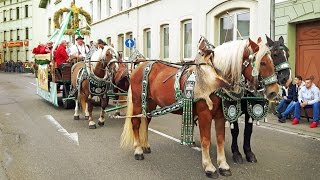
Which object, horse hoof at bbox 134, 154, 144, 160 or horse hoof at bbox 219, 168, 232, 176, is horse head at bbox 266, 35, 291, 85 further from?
horse hoof at bbox 134, 154, 144, 160

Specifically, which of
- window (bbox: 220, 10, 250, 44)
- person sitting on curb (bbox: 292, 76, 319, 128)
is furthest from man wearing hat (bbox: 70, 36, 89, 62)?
person sitting on curb (bbox: 292, 76, 319, 128)

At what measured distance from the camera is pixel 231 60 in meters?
5.35

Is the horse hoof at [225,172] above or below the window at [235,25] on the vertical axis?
below

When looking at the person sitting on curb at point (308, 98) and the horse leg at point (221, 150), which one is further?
the person sitting on curb at point (308, 98)

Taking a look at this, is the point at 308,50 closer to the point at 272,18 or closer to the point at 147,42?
the point at 272,18

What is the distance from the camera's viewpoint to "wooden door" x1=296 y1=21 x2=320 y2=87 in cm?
1163

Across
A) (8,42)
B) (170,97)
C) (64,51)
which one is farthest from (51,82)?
(8,42)

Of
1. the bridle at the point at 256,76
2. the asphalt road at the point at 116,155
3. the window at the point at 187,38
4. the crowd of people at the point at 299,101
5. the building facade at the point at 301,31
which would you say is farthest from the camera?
the window at the point at 187,38

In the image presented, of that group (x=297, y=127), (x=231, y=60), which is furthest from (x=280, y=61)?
(x=297, y=127)

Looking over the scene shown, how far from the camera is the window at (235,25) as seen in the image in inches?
564

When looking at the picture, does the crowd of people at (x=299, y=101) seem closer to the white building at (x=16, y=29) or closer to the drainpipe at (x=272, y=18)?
the drainpipe at (x=272, y=18)

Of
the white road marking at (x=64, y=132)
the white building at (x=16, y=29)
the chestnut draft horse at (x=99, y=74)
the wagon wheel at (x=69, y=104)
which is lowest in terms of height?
the white road marking at (x=64, y=132)

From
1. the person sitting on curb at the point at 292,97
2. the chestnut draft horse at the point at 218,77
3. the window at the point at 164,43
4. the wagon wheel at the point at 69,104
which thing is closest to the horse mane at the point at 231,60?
the chestnut draft horse at the point at 218,77

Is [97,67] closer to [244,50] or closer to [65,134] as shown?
[65,134]
